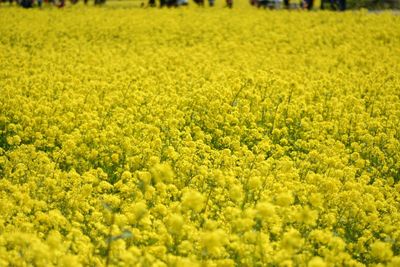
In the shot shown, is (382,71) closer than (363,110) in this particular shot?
No

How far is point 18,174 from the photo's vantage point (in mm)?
6508

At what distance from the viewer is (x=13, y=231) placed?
16.9ft

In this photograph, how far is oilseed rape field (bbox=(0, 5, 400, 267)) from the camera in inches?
191

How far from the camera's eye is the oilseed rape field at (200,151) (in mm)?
4848

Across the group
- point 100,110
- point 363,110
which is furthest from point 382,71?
point 100,110

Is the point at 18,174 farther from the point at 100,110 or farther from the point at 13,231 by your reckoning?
the point at 100,110

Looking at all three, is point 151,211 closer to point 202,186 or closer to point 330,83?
point 202,186

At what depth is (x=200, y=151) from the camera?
7637 mm

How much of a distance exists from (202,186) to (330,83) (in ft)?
20.7

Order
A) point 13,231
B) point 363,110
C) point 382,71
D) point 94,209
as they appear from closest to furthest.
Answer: point 13,231 → point 94,209 → point 363,110 → point 382,71

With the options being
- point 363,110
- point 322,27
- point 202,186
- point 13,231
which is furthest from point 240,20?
point 13,231

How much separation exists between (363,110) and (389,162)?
2.38 m

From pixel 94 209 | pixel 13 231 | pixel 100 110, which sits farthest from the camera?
pixel 100 110

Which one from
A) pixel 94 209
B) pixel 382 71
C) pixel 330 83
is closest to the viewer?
pixel 94 209
